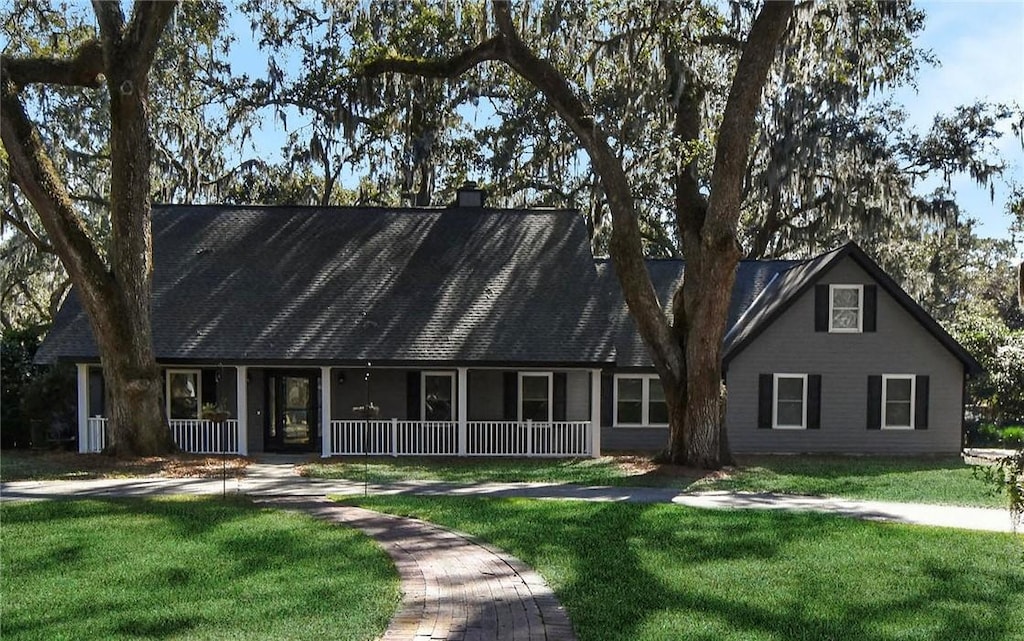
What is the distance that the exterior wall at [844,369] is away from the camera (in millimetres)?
20234

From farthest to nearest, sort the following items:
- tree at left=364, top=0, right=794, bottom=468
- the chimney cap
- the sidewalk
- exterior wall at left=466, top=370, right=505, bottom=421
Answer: the chimney cap, exterior wall at left=466, top=370, right=505, bottom=421, tree at left=364, top=0, right=794, bottom=468, the sidewalk

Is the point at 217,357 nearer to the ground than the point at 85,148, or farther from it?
nearer to the ground

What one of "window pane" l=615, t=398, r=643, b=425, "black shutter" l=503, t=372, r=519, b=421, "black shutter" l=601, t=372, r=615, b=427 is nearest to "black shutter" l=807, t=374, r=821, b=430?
"window pane" l=615, t=398, r=643, b=425

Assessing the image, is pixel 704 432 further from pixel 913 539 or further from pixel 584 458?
pixel 913 539

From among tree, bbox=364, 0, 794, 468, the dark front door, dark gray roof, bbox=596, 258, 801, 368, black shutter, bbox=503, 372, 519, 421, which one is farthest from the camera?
dark gray roof, bbox=596, 258, 801, 368


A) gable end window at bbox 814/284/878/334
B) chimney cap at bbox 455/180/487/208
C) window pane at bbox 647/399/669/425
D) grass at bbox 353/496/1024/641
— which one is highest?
chimney cap at bbox 455/180/487/208

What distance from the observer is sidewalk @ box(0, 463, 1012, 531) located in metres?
11.3

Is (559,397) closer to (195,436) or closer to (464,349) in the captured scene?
(464,349)

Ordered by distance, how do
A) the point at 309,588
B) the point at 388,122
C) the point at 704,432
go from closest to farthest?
the point at 309,588 < the point at 704,432 < the point at 388,122

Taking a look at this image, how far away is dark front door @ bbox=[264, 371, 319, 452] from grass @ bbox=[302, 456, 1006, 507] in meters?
2.44

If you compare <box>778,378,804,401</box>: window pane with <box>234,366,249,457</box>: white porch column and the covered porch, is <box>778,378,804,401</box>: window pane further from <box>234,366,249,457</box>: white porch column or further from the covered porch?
<box>234,366,249,457</box>: white porch column

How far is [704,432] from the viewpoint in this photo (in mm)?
15727

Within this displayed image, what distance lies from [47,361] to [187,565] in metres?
12.8

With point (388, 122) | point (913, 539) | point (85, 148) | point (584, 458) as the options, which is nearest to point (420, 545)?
point (913, 539)
